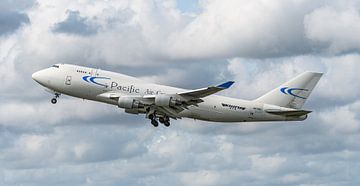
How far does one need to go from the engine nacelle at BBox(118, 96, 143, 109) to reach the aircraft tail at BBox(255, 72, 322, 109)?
670 inches

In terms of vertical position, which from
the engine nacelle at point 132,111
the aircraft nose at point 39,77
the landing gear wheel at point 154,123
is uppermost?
the aircraft nose at point 39,77

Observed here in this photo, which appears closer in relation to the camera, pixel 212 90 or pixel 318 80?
pixel 212 90

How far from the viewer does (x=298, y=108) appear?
5002 inches

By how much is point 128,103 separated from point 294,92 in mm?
23159

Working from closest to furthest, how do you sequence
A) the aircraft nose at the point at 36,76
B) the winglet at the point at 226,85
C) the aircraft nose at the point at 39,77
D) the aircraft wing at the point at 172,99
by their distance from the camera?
the winglet at the point at 226,85 < the aircraft wing at the point at 172,99 < the aircraft nose at the point at 39,77 < the aircraft nose at the point at 36,76

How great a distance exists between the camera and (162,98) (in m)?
120

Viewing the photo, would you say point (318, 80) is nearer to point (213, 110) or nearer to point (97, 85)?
point (213, 110)

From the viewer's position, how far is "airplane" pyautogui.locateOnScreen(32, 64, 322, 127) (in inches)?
4744

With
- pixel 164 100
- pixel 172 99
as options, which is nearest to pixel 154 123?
pixel 172 99

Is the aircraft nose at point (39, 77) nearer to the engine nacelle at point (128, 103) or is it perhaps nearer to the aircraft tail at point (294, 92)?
the engine nacelle at point (128, 103)

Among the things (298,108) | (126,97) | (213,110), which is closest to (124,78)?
(126,97)

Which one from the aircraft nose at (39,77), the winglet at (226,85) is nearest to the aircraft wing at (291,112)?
the winglet at (226,85)

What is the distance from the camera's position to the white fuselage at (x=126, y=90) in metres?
121

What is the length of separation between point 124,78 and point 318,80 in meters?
26.6
